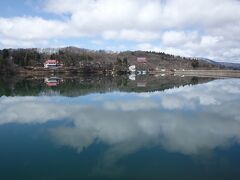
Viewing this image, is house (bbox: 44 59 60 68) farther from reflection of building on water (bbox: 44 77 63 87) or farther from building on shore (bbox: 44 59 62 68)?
reflection of building on water (bbox: 44 77 63 87)

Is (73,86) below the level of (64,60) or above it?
below

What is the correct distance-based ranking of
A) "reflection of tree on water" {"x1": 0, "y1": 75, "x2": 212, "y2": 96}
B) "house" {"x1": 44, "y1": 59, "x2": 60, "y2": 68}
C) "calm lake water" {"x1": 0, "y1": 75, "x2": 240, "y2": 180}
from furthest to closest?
"house" {"x1": 44, "y1": 59, "x2": 60, "y2": 68} → "reflection of tree on water" {"x1": 0, "y1": 75, "x2": 212, "y2": 96} → "calm lake water" {"x1": 0, "y1": 75, "x2": 240, "y2": 180}

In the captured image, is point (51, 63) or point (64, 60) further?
point (64, 60)

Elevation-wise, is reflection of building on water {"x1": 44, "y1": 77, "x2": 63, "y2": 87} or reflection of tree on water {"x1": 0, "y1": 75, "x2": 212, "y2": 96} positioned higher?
reflection of tree on water {"x1": 0, "y1": 75, "x2": 212, "y2": 96}

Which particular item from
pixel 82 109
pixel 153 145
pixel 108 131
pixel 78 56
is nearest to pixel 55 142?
pixel 108 131

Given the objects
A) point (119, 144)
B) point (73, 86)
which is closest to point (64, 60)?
point (73, 86)

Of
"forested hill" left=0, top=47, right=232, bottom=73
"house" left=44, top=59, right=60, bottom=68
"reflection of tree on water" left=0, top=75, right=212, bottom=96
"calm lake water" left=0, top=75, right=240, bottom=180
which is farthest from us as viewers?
"house" left=44, top=59, right=60, bottom=68

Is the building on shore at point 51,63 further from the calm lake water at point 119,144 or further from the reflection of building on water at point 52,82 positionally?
the calm lake water at point 119,144

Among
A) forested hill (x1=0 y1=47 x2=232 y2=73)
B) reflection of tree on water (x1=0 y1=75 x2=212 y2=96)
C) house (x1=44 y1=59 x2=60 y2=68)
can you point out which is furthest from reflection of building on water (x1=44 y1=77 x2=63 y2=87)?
house (x1=44 y1=59 x2=60 y2=68)

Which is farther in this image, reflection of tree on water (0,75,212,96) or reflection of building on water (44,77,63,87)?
reflection of building on water (44,77,63,87)

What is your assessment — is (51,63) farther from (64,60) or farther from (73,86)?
(73,86)

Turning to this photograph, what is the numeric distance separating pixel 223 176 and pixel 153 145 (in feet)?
10.9

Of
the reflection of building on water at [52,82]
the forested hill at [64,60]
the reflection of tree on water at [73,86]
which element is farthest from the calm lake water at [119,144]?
the forested hill at [64,60]

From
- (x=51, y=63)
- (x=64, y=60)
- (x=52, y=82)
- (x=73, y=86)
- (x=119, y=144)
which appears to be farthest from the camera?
(x=64, y=60)
